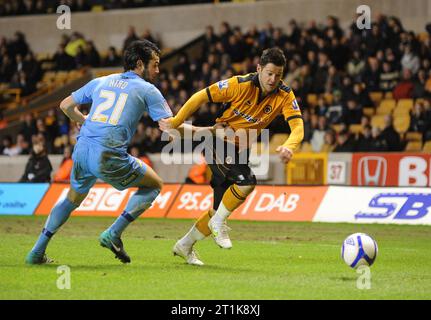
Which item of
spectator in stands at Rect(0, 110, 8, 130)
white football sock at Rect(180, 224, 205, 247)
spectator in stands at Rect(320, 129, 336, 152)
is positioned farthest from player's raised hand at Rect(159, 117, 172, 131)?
spectator in stands at Rect(0, 110, 8, 130)

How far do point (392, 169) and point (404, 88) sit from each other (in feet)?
11.6

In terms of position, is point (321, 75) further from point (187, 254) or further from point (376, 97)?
point (187, 254)

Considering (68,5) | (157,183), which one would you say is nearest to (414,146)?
(157,183)

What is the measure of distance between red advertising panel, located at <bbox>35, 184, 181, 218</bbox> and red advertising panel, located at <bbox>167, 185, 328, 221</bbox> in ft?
1.00

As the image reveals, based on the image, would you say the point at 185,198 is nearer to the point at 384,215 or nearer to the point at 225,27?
the point at 384,215

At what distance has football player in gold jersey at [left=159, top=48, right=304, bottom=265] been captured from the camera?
36.7ft

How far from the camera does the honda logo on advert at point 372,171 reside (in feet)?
70.7

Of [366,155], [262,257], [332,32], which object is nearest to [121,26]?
[332,32]

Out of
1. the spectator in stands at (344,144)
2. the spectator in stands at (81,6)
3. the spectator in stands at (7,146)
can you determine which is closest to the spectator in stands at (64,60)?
the spectator in stands at (81,6)

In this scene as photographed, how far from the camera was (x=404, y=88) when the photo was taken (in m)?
24.2

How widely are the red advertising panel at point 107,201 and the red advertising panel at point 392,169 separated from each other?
4.53 meters
